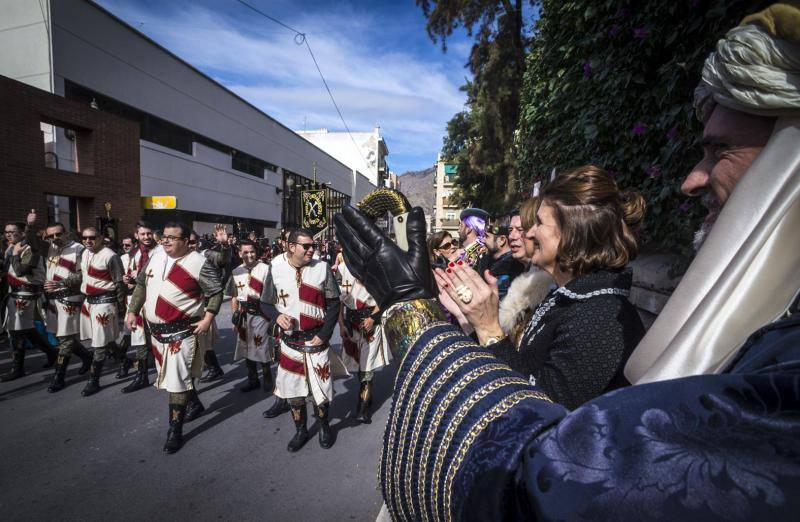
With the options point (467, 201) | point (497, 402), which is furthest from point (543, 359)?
point (467, 201)

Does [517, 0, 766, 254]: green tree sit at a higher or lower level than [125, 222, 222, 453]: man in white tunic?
higher

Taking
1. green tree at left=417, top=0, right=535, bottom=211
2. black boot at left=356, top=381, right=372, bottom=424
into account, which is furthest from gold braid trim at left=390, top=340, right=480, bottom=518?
green tree at left=417, top=0, right=535, bottom=211

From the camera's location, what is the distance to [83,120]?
11.6 m

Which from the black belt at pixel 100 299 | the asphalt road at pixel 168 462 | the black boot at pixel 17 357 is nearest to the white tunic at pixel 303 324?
the asphalt road at pixel 168 462

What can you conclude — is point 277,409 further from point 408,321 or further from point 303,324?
point 408,321

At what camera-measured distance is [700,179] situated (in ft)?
2.96

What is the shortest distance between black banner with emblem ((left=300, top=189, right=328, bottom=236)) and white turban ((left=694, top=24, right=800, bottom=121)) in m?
10.1

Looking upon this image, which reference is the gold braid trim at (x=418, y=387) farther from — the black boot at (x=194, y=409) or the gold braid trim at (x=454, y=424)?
the black boot at (x=194, y=409)

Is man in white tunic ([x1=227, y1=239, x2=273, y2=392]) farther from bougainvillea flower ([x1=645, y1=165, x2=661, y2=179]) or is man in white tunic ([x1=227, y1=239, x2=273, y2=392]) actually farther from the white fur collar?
bougainvillea flower ([x1=645, y1=165, x2=661, y2=179])

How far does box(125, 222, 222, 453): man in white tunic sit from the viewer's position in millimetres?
3932

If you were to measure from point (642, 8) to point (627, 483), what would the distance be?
11.3 feet

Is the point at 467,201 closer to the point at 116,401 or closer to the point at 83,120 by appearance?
the point at 83,120

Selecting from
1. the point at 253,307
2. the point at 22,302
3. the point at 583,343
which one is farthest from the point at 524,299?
the point at 22,302

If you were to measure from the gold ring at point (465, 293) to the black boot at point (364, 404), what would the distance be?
12.9 ft
